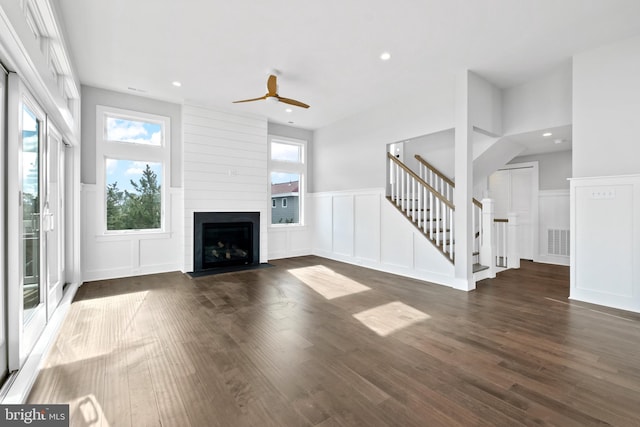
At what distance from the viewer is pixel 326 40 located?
136 inches

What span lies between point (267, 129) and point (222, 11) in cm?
358

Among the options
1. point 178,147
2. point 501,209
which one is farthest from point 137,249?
point 501,209

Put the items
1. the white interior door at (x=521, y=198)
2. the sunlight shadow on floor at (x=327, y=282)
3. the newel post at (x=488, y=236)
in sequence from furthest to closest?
the white interior door at (x=521, y=198) → the newel post at (x=488, y=236) → the sunlight shadow on floor at (x=327, y=282)

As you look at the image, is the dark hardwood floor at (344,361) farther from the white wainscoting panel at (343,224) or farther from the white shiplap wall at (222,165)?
the white wainscoting panel at (343,224)

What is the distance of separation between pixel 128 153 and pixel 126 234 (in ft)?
4.49

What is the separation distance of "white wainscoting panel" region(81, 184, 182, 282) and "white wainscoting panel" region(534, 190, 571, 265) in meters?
7.43

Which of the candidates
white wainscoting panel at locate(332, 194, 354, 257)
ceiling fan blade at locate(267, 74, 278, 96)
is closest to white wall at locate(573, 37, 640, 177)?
white wainscoting panel at locate(332, 194, 354, 257)

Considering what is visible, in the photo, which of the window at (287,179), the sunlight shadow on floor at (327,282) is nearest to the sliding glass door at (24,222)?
the sunlight shadow on floor at (327,282)

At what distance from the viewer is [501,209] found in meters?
7.03

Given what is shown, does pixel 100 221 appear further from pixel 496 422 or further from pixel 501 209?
pixel 501 209

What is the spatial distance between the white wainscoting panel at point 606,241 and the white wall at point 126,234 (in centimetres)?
607

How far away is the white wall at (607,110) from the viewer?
10.9 feet

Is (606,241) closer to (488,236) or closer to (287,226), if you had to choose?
(488,236)

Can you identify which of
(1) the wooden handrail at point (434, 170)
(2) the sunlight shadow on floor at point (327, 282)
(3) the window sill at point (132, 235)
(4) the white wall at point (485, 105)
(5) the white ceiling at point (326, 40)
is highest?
(5) the white ceiling at point (326, 40)
